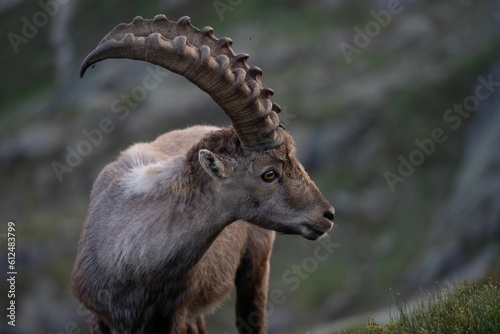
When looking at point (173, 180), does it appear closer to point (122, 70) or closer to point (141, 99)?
point (141, 99)

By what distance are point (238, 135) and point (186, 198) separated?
3.23 ft

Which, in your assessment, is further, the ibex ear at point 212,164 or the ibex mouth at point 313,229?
the ibex mouth at point 313,229

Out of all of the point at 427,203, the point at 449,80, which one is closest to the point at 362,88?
the point at 449,80

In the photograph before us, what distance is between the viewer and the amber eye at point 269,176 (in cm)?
1083

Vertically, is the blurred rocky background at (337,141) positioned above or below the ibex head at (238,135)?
below

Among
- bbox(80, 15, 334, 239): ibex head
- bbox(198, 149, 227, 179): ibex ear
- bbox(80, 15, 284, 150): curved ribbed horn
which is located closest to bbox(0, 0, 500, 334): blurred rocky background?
bbox(80, 15, 334, 239): ibex head

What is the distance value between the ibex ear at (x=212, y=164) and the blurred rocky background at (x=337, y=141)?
17246 mm

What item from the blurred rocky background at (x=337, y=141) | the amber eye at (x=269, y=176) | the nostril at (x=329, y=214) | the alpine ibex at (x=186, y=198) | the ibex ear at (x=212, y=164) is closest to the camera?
the alpine ibex at (x=186, y=198)

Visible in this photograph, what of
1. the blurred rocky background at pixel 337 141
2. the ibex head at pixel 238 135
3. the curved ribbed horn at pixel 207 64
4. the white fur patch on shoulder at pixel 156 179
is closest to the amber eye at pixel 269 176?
the ibex head at pixel 238 135

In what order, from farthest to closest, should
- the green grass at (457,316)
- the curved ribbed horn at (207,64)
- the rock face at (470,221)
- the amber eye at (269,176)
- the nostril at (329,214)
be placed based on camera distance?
the rock face at (470,221) < the nostril at (329,214) < the amber eye at (269,176) < the curved ribbed horn at (207,64) < the green grass at (457,316)

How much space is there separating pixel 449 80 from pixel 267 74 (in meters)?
11.1

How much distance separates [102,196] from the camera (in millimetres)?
12031

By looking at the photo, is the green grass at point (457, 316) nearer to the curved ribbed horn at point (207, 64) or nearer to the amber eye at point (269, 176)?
the amber eye at point (269, 176)

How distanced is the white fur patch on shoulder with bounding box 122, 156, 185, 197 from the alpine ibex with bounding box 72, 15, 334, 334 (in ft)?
0.06
